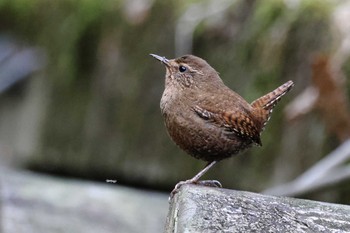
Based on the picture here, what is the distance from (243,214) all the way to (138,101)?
10.4 feet

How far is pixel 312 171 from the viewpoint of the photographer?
449cm

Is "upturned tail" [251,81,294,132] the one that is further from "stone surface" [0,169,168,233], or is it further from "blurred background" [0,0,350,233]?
"stone surface" [0,169,168,233]

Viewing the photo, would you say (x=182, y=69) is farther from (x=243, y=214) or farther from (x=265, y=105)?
(x=243, y=214)

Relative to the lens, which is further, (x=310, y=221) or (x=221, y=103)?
(x=221, y=103)

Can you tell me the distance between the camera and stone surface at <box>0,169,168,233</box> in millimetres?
4918

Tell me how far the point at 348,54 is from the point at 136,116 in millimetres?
Result: 1396

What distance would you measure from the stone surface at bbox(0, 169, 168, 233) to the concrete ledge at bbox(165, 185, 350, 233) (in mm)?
2621

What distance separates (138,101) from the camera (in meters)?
5.28

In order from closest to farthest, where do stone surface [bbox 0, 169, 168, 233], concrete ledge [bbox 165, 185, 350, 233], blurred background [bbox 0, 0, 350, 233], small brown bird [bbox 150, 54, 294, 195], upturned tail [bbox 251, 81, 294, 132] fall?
1. concrete ledge [bbox 165, 185, 350, 233]
2. small brown bird [bbox 150, 54, 294, 195]
3. upturned tail [bbox 251, 81, 294, 132]
4. blurred background [bbox 0, 0, 350, 233]
5. stone surface [bbox 0, 169, 168, 233]

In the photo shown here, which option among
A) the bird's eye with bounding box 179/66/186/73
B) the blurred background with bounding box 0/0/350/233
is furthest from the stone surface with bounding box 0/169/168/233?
the bird's eye with bounding box 179/66/186/73

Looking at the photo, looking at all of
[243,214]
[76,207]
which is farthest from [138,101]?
[243,214]

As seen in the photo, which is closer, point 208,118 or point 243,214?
point 243,214

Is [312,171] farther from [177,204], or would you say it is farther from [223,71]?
[177,204]

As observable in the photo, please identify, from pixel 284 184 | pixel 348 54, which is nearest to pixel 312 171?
pixel 284 184
